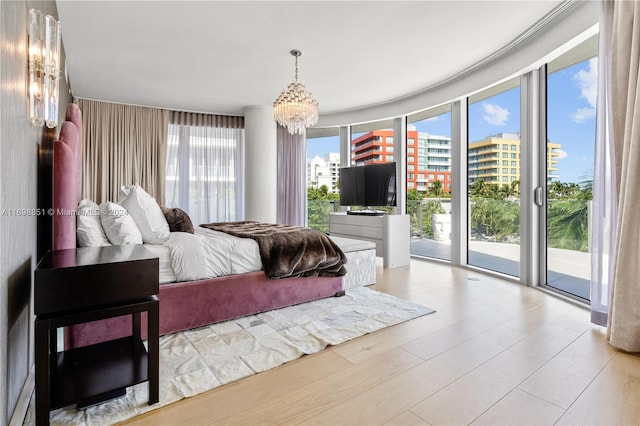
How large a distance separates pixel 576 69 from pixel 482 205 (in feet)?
5.81

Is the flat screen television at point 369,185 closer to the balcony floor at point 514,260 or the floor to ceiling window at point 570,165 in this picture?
the balcony floor at point 514,260

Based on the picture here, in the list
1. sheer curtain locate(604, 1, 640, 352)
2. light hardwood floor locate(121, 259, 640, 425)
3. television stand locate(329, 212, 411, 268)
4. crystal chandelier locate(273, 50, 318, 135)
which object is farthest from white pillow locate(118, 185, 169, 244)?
sheer curtain locate(604, 1, 640, 352)

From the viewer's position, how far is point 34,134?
6.48ft

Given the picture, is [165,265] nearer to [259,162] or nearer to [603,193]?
[603,193]

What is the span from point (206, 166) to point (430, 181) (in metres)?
3.80

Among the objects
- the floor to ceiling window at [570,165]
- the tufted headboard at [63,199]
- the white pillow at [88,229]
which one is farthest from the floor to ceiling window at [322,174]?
the tufted headboard at [63,199]

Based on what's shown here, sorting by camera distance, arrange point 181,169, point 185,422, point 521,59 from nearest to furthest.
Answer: point 185,422
point 521,59
point 181,169

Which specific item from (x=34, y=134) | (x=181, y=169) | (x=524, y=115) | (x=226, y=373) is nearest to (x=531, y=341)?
(x=226, y=373)

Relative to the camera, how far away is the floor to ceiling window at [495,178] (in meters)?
3.88

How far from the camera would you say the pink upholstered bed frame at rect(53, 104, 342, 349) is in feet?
6.29

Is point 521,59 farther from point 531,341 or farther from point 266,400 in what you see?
point 266,400

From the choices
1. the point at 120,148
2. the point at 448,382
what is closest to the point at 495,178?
the point at 448,382

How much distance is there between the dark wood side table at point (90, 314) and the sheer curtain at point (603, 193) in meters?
2.84

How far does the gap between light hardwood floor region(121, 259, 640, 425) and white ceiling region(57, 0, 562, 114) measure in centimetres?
254
